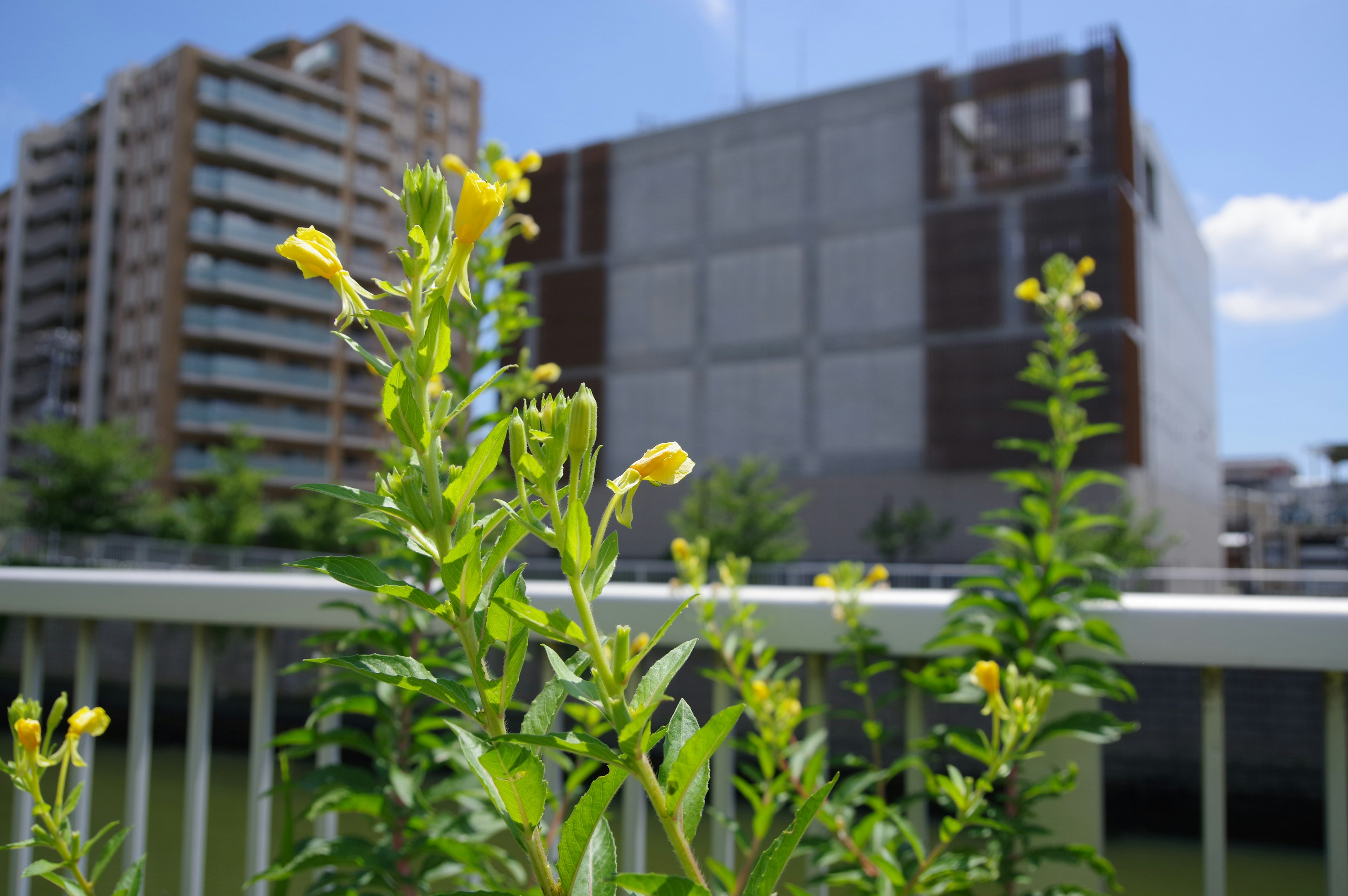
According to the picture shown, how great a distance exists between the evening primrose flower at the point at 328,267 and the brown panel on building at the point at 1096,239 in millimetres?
25188

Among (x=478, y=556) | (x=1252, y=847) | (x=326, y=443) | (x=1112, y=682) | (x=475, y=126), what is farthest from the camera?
(x=475, y=126)

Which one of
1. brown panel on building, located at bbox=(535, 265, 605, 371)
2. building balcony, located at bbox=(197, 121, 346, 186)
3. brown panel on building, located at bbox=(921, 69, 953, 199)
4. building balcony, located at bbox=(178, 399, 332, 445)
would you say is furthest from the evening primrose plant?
building balcony, located at bbox=(197, 121, 346, 186)

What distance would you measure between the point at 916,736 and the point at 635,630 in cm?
47

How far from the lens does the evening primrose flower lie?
54cm

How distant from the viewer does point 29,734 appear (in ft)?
2.41

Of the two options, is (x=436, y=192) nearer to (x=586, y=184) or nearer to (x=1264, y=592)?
(x=1264, y=592)

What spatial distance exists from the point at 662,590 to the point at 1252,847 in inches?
504

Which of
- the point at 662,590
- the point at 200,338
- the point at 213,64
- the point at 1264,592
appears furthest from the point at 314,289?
the point at 662,590

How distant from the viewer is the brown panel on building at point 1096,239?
941 inches

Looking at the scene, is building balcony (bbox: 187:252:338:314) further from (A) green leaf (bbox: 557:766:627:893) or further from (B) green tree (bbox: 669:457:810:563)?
(A) green leaf (bbox: 557:766:627:893)

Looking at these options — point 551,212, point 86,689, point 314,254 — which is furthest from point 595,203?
point 314,254

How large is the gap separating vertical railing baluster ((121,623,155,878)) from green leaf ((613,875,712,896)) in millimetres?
1325

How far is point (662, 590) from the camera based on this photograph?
1.53 metres

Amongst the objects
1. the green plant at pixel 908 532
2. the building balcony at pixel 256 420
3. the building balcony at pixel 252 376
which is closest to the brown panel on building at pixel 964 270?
the green plant at pixel 908 532
